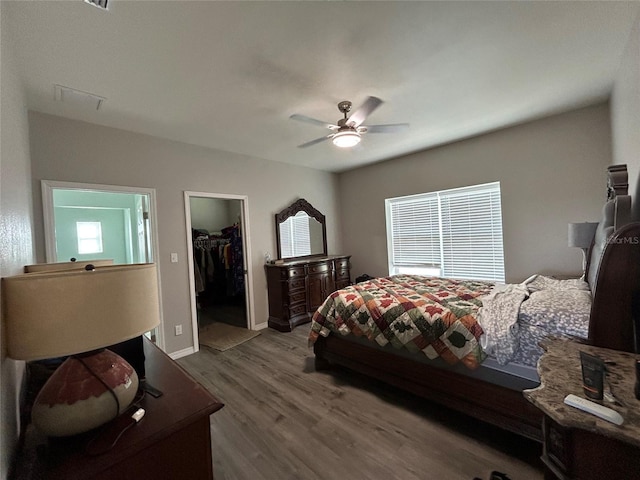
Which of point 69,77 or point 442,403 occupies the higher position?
point 69,77

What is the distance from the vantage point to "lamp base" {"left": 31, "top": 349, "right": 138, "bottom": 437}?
2.62ft

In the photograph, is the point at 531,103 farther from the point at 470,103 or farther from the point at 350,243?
the point at 350,243

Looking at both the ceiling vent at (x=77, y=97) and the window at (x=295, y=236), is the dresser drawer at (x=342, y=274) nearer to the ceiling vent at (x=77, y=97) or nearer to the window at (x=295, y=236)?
the window at (x=295, y=236)

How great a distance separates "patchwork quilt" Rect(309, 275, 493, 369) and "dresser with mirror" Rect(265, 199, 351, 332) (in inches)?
54.3

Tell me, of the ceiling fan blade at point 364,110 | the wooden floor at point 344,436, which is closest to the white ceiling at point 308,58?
the ceiling fan blade at point 364,110

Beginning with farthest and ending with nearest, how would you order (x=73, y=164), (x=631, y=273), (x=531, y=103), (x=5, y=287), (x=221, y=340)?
(x=221, y=340) < (x=531, y=103) < (x=73, y=164) < (x=631, y=273) < (x=5, y=287)

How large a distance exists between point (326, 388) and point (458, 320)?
53.4 inches

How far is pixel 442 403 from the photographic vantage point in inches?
78.7

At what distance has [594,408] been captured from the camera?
77 centimetres

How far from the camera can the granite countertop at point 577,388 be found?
28.4 inches

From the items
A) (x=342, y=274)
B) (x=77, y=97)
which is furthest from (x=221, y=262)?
(x=77, y=97)

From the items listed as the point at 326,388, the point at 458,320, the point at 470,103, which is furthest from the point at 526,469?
the point at 470,103

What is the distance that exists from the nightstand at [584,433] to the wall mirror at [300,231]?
153 inches

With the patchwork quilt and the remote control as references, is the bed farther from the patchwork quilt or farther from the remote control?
the remote control
